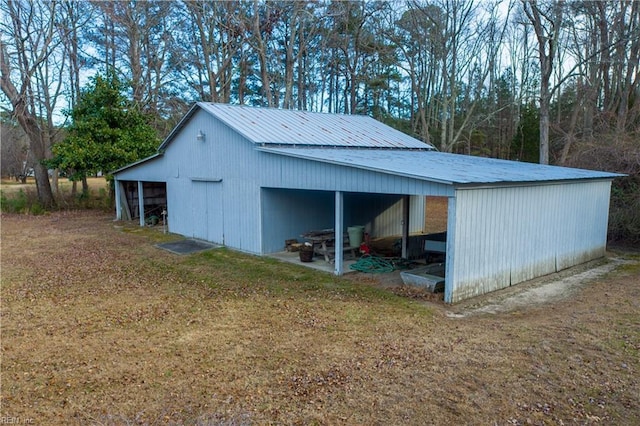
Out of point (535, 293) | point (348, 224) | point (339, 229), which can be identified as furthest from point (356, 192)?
point (348, 224)

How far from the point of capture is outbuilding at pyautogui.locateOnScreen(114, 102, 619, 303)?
7.73 metres

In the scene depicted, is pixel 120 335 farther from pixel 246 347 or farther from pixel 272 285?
pixel 272 285

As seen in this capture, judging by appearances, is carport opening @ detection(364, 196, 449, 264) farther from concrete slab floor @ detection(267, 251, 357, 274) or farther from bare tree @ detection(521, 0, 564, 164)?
bare tree @ detection(521, 0, 564, 164)

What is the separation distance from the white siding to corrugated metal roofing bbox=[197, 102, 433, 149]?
5795mm

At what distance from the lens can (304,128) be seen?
13.6 m

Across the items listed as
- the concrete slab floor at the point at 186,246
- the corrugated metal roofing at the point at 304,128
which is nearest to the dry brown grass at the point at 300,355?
the concrete slab floor at the point at 186,246

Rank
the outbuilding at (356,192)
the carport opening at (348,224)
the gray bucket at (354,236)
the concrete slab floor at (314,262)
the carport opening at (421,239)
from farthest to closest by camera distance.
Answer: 1. the gray bucket at (354,236)
2. the carport opening at (348,224)
3. the carport opening at (421,239)
4. the concrete slab floor at (314,262)
5. the outbuilding at (356,192)

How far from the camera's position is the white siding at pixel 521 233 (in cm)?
744

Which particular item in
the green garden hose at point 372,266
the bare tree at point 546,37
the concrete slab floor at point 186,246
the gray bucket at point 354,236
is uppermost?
the bare tree at point 546,37

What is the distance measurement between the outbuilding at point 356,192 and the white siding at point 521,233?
1.0 inches

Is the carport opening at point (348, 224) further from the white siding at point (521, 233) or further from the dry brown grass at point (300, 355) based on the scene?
the dry brown grass at point (300, 355)

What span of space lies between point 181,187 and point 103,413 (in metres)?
11.2

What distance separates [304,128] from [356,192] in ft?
15.7

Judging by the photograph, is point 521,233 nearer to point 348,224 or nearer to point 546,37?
point 348,224
